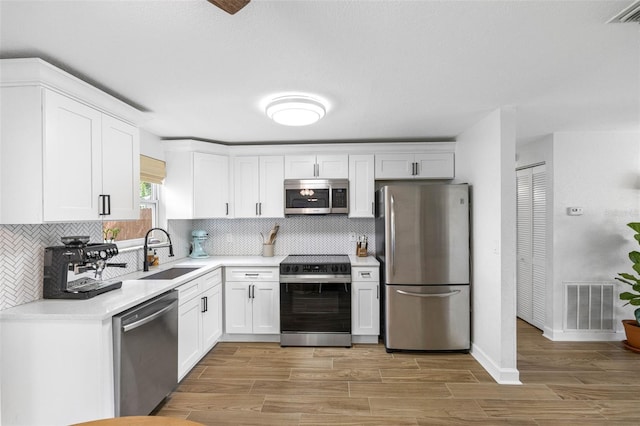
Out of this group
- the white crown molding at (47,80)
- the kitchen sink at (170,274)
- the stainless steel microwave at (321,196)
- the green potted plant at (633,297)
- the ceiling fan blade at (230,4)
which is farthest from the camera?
the stainless steel microwave at (321,196)

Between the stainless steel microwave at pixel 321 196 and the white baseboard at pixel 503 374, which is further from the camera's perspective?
the stainless steel microwave at pixel 321 196

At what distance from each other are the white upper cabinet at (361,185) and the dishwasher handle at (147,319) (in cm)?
228

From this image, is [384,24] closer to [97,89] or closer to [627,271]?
[97,89]

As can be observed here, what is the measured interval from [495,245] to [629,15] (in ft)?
6.01

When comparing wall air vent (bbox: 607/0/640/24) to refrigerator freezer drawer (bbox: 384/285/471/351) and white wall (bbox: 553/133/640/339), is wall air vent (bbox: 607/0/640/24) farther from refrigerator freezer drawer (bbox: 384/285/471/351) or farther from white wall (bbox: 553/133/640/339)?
white wall (bbox: 553/133/640/339)

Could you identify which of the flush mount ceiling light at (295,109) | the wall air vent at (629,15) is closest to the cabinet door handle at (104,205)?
the flush mount ceiling light at (295,109)

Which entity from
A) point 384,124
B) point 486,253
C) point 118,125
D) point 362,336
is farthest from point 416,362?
point 118,125

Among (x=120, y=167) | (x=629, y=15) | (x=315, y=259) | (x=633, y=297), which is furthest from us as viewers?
(x=315, y=259)

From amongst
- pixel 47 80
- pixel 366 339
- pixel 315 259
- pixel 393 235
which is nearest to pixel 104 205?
pixel 47 80

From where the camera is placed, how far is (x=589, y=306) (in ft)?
11.9

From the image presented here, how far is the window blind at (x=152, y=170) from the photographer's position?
324cm

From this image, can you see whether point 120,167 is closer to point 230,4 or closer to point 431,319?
point 230,4

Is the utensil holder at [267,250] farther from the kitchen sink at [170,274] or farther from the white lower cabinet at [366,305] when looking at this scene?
the white lower cabinet at [366,305]

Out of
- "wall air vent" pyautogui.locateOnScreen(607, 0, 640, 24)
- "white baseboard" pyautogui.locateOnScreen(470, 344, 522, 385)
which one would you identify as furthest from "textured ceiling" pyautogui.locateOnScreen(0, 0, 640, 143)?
"white baseboard" pyautogui.locateOnScreen(470, 344, 522, 385)
